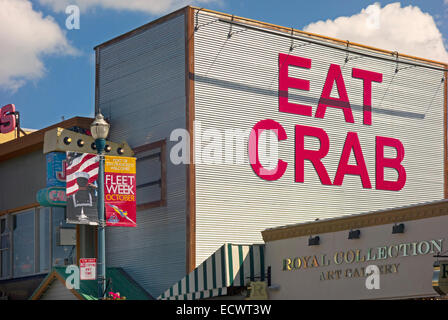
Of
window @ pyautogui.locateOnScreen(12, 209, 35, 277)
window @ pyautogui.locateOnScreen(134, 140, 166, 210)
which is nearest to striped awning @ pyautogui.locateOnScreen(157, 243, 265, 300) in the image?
window @ pyautogui.locateOnScreen(134, 140, 166, 210)

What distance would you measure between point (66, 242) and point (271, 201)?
29.8 ft

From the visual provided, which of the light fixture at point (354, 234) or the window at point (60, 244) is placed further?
the window at point (60, 244)

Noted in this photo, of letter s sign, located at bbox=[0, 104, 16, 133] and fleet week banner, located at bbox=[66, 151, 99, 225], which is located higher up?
letter s sign, located at bbox=[0, 104, 16, 133]

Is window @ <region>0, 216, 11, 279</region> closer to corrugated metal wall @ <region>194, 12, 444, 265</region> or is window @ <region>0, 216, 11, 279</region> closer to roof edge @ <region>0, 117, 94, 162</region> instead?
roof edge @ <region>0, 117, 94, 162</region>

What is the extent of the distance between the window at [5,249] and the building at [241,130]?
7.67 meters

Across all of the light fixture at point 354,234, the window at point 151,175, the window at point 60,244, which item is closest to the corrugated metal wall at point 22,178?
the window at point 60,244

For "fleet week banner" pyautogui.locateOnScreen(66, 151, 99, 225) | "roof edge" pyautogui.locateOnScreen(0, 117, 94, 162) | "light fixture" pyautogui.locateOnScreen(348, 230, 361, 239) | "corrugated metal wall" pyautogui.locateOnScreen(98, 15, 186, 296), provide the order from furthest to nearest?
"roof edge" pyautogui.locateOnScreen(0, 117, 94, 162), "corrugated metal wall" pyautogui.locateOnScreen(98, 15, 186, 296), "fleet week banner" pyautogui.locateOnScreen(66, 151, 99, 225), "light fixture" pyautogui.locateOnScreen(348, 230, 361, 239)

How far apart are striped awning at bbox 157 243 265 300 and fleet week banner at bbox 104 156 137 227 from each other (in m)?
3.37

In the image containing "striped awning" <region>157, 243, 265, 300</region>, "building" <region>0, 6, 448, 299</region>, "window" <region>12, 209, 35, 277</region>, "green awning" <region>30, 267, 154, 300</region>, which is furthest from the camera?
"window" <region>12, 209, 35, 277</region>

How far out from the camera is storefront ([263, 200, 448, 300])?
23.5 metres

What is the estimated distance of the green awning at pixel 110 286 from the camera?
101 ft

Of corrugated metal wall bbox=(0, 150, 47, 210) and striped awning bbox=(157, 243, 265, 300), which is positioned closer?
striped awning bbox=(157, 243, 265, 300)

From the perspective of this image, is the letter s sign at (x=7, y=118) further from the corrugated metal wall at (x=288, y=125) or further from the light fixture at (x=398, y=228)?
the light fixture at (x=398, y=228)
